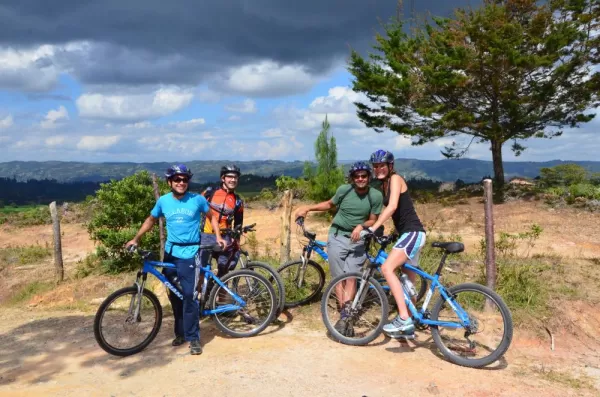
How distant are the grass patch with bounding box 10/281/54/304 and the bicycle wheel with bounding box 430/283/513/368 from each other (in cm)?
886

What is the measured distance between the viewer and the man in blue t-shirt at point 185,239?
17.2ft

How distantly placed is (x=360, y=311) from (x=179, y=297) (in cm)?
218

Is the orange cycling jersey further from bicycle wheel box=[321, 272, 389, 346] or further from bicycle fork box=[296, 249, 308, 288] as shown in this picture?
bicycle wheel box=[321, 272, 389, 346]

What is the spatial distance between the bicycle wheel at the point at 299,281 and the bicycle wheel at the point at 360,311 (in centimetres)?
102

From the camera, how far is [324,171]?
2111 cm

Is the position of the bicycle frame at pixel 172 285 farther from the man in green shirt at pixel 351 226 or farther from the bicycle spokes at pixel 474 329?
the bicycle spokes at pixel 474 329

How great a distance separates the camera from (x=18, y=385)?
4.56 m

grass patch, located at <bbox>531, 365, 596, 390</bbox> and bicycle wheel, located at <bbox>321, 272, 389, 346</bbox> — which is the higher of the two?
bicycle wheel, located at <bbox>321, 272, 389, 346</bbox>

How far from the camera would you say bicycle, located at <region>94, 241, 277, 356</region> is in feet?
17.1

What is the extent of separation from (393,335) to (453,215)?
45.7 feet

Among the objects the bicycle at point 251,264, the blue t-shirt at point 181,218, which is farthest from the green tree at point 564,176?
the blue t-shirt at point 181,218

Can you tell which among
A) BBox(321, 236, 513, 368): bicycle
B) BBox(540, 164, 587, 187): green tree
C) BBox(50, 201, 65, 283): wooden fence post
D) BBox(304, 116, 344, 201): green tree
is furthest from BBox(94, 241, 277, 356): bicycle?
BBox(540, 164, 587, 187): green tree

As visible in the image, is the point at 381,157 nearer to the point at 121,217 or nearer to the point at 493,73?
the point at 121,217

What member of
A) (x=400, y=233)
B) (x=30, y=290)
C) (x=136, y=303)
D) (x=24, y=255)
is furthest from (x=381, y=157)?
(x=24, y=255)
